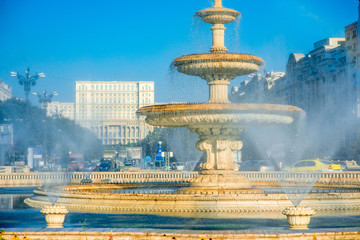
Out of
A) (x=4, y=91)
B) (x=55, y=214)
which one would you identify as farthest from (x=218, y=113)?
(x=4, y=91)

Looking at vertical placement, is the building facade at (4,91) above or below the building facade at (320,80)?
above

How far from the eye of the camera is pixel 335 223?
14.8m

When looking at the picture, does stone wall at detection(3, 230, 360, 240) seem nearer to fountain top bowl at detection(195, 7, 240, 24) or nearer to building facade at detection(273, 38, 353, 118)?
fountain top bowl at detection(195, 7, 240, 24)

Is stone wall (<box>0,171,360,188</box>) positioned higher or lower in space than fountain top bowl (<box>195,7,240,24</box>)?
lower

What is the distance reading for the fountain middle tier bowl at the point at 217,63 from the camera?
2116 centimetres

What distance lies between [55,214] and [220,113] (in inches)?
349

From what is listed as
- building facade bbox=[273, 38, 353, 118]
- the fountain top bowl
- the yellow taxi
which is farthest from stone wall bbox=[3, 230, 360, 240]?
building facade bbox=[273, 38, 353, 118]

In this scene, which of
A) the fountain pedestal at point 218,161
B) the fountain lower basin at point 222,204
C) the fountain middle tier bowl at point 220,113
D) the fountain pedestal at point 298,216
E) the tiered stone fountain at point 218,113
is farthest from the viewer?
the fountain pedestal at point 218,161

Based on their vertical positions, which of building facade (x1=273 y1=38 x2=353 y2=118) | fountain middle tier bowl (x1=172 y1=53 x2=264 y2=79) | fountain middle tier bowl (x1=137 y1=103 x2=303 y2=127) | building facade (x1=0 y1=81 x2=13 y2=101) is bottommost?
fountain middle tier bowl (x1=137 y1=103 x2=303 y2=127)

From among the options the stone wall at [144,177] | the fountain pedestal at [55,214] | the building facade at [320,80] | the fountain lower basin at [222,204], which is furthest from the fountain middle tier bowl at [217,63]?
the building facade at [320,80]

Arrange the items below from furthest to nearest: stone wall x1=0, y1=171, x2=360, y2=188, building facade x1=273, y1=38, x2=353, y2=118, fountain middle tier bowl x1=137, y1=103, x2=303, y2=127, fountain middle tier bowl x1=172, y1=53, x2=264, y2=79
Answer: building facade x1=273, y1=38, x2=353, y2=118, stone wall x1=0, y1=171, x2=360, y2=188, fountain middle tier bowl x1=172, y1=53, x2=264, y2=79, fountain middle tier bowl x1=137, y1=103, x2=303, y2=127

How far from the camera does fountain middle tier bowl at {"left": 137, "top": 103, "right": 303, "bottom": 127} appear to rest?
1972 centimetres

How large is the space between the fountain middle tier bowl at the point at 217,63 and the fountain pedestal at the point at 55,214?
404 inches

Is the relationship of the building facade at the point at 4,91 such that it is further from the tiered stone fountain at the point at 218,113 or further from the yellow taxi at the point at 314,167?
the tiered stone fountain at the point at 218,113
